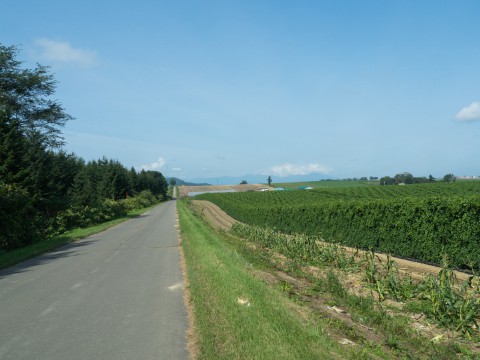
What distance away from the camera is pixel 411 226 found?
45.5ft

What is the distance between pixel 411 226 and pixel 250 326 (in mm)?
10875

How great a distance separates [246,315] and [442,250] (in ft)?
30.0

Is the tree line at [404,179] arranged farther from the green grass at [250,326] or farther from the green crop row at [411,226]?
the green grass at [250,326]

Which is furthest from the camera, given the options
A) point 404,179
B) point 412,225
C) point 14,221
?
point 404,179

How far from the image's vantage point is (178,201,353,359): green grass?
437 cm

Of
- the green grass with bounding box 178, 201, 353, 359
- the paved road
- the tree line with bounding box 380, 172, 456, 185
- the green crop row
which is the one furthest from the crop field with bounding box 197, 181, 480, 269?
the tree line with bounding box 380, 172, 456, 185

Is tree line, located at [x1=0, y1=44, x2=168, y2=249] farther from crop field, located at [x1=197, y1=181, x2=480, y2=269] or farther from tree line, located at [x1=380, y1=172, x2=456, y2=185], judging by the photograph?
tree line, located at [x1=380, y1=172, x2=456, y2=185]

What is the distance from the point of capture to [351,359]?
4.21 metres

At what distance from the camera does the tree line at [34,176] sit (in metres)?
19.3

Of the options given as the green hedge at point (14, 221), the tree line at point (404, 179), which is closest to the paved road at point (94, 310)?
the green hedge at point (14, 221)

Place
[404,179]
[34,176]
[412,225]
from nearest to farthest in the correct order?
[412,225] < [34,176] < [404,179]

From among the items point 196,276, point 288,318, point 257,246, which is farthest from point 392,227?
point 288,318

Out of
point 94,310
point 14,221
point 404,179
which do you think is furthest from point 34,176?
point 404,179

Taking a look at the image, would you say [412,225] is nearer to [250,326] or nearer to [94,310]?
[250,326]
